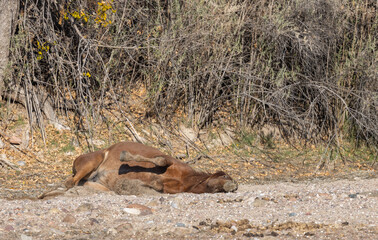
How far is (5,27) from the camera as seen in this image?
352 inches

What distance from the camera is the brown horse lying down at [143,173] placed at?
20.5ft

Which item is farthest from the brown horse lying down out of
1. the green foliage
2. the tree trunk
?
the tree trunk

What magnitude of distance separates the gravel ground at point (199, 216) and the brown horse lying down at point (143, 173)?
344mm

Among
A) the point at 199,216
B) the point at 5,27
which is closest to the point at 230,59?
the point at 5,27

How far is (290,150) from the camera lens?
378 inches

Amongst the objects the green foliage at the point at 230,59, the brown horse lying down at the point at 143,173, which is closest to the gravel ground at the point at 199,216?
the brown horse lying down at the point at 143,173

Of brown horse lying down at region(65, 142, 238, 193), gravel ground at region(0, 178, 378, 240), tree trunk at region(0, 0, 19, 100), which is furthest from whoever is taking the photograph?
tree trunk at region(0, 0, 19, 100)

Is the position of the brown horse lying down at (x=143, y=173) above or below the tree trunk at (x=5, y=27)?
below

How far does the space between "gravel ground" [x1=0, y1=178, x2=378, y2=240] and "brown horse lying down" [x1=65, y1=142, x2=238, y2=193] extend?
34 centimetres

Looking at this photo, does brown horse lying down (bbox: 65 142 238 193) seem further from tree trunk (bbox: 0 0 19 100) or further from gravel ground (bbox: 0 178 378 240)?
tree trunk (bbox: 0 0 19 100)

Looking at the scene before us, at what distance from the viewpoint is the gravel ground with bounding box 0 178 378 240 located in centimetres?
428

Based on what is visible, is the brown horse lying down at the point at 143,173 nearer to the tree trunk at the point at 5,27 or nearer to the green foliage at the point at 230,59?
the green foliage at the point at 230,59

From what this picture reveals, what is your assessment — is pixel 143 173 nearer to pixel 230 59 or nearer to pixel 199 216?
pixel 199 216

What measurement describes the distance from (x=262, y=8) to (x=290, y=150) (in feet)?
8.82
